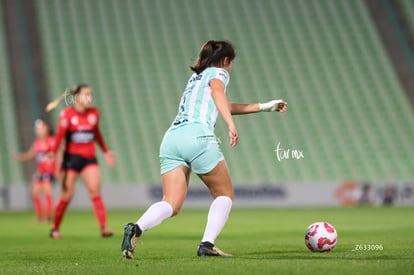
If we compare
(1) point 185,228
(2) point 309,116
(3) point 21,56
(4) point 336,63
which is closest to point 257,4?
(4) point 336,63

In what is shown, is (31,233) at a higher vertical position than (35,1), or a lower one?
lower

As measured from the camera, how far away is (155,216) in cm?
707

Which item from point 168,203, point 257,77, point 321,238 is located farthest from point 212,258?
point 257,77

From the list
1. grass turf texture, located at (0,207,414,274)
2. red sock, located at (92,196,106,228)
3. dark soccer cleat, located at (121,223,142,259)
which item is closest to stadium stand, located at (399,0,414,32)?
grass turf texture, located at (0,207,414,274)

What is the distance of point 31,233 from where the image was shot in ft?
42.1

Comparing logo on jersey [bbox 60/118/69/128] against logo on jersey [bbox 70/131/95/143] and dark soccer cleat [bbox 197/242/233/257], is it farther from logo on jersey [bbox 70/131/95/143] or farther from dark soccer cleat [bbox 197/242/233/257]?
dark soccer cleat [bbox 197/242/233/257]

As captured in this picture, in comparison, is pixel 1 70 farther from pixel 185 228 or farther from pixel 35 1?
pixel 185 228

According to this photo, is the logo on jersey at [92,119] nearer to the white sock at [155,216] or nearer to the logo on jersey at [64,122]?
the logo on jersey at [64,122]

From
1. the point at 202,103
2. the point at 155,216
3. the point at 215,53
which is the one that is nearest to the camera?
the point at 155,216

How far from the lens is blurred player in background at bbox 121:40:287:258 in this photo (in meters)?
7.14

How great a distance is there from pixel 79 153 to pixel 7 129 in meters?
14.3

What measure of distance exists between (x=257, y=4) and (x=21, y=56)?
8546mm

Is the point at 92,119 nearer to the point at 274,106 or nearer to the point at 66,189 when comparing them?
the point at 66,189

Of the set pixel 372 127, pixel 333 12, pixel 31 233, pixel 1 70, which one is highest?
pixel 333 12
